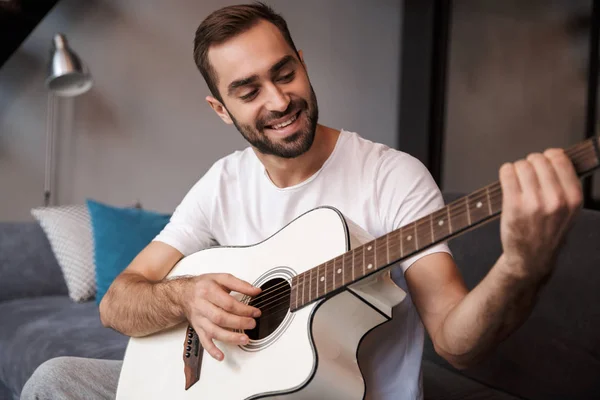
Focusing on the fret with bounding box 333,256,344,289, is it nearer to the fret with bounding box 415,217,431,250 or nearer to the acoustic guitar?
the acoustic guitar

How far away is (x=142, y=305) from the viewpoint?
158 cm

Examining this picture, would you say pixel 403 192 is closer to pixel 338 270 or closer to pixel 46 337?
pixel 338 270

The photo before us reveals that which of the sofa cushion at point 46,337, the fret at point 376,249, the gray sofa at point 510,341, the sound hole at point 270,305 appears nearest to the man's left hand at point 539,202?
the fret at point 376,249

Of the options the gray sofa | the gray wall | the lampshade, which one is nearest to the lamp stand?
the gray wall

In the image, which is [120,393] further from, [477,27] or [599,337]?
[477,27]

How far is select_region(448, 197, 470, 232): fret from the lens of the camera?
0.99 m

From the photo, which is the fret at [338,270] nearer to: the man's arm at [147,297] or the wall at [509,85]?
the man's arm at [147,297]

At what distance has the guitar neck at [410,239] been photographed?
90 centimetres

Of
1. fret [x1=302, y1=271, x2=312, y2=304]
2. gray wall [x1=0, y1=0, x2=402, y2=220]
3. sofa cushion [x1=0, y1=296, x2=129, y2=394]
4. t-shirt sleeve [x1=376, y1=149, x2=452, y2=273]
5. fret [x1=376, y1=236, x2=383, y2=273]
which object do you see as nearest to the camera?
fret [x1=376, y1=236, x2=383, y2=273]

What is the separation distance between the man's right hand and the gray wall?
8.32 feet

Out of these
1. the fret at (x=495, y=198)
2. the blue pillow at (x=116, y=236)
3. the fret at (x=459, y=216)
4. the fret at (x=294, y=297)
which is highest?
the fret at (x=495, y=198)

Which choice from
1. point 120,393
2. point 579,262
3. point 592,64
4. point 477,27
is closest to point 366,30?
point 477,27

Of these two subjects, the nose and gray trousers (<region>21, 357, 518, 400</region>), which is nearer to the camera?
the nose

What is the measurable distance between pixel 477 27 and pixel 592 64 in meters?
0.82
